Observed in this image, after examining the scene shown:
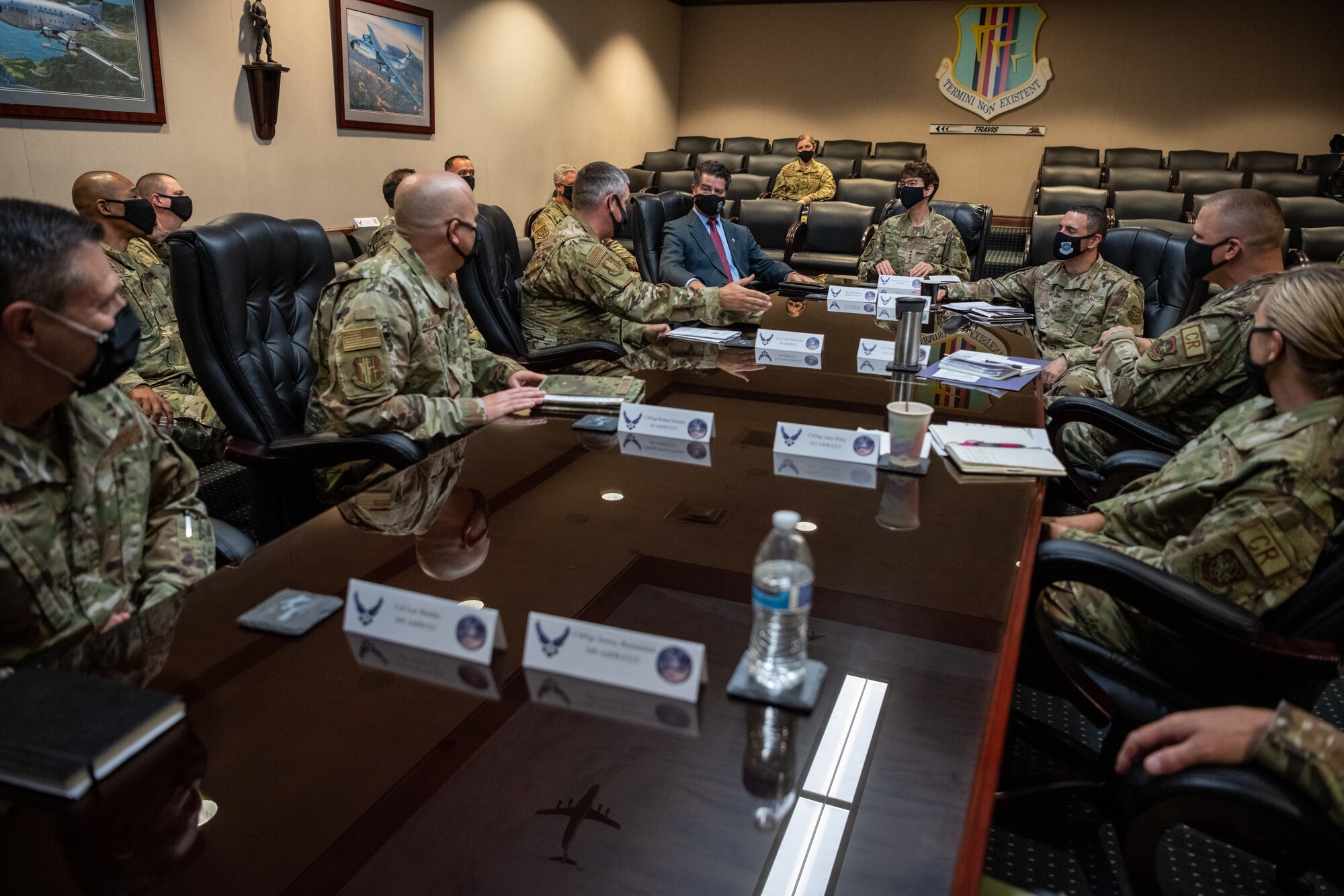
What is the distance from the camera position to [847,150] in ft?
32.6

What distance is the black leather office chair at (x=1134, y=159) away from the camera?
9242 mm

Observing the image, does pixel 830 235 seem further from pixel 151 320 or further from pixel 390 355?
pixel 390 355

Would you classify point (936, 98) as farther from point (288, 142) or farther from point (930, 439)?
point (930, 439)

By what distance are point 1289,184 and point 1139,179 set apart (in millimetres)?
1260

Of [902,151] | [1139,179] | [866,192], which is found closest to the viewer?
[866,192]

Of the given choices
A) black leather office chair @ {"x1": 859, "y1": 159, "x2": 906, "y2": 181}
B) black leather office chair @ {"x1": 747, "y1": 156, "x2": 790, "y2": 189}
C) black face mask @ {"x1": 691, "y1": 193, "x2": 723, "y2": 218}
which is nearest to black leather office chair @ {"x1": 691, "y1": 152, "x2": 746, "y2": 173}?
black leather office chair @ {"x1": 747, "y1": 156, "x2": 790, "y2": 189}

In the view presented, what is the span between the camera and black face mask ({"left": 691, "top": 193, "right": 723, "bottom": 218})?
4.12m

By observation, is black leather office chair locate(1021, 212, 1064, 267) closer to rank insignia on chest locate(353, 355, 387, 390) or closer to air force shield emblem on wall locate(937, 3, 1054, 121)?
rank insignia on chest locate(353, 355, 387, 390)

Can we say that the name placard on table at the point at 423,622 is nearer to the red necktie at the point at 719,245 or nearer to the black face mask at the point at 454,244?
the black face mask at the point at 454,244

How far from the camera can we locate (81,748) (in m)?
0.75

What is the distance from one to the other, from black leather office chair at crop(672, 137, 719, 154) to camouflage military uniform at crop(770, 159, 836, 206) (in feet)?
7.21

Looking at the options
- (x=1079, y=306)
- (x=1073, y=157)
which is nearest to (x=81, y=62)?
(x=1079, y=306)

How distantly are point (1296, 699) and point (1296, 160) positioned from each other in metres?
10.4

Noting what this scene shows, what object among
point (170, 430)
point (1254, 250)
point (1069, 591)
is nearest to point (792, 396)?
point (1069, 591)
